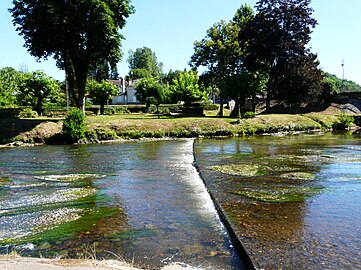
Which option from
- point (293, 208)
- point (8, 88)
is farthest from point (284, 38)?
point (8, 88)

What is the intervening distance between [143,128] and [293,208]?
21748 millimetres

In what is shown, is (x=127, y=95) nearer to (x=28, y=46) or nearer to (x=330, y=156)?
(x=28, y=46)

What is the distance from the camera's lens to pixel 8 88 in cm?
7625

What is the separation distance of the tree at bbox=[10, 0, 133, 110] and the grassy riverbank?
6.51 m

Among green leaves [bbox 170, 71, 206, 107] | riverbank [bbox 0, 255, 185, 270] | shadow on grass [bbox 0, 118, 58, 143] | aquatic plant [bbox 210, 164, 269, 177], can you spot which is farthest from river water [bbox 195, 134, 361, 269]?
green leaves [bbox 170, 71, 206, 107]

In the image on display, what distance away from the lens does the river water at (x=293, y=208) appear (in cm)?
467

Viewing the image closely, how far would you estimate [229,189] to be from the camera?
8.79 m

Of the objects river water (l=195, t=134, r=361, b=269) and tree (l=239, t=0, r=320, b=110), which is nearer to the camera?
river water (l=195, t=134, r=361, b=269)

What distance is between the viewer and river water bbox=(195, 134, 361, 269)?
4.67 m

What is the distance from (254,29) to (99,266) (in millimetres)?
38868

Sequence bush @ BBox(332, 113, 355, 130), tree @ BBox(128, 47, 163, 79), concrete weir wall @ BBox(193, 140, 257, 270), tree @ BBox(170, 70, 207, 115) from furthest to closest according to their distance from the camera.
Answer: tree @ BBox(128, 47, 163, 79), tree @ BBox(170, 70, 207, 115), bush @ BBox(332, 113, 355, 130), concrete weir wall @ BBox(193, 140, 257, 270)

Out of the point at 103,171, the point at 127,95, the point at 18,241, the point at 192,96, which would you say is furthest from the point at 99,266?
the point at 127,95

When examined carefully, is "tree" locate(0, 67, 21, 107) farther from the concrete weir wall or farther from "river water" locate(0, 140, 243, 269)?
the concrete weir wall

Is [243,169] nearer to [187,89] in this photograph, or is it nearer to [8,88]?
[187,89]
